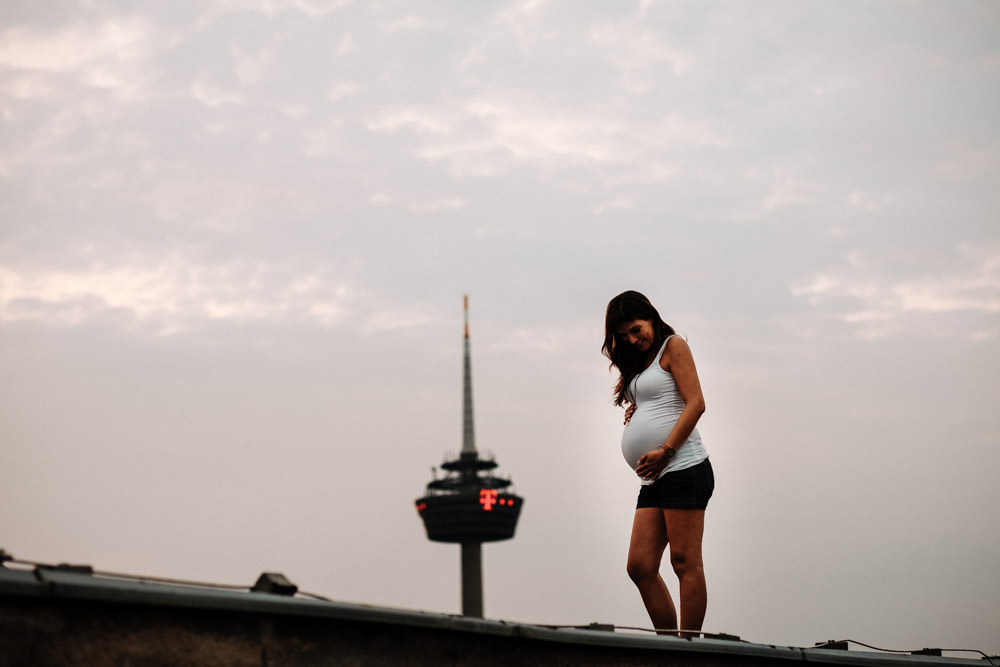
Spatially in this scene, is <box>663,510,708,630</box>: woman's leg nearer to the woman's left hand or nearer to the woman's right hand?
the woman's left hand

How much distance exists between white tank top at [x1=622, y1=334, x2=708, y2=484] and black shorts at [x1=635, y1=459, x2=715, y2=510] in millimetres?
36

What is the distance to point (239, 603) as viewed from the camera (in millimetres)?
3469

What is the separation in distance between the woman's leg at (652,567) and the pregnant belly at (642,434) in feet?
1.07

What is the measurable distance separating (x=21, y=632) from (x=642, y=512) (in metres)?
3.42

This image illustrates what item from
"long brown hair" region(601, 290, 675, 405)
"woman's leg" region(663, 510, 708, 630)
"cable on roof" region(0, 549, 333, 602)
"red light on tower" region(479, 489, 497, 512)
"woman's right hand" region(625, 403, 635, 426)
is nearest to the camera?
"cable on roof" region(0, 549, 333, 602)

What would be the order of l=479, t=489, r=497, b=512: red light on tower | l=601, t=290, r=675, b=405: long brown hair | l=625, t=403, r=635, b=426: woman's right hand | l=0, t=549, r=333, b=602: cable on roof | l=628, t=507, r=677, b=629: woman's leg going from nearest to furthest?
1. l=0, t=549, r=333, b=602: cable on roof
2. l=628, t=507, r=677, b=629: woman's leg
3. l=601, t=290, r=675, b=405: long brown hair
4. l=625, t=403, r=635, b=426: woman's right hand
5. l=479, t=489, r=497, b=512: red light on tower

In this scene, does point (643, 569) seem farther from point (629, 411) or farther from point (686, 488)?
point (629, 411)

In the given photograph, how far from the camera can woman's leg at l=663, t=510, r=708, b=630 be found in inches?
217

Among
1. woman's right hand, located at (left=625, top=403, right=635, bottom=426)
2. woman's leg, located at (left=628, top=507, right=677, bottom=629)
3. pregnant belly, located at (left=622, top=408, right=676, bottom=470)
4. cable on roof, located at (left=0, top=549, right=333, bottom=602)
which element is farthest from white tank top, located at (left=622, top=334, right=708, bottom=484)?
cable on roof, located at (left=0, top=549, right=333, bottom=602)

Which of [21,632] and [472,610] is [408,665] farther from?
[472,610]

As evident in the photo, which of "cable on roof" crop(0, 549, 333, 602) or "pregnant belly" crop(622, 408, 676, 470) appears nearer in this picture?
"cable on roof" crop(0, 549, 333, 602)

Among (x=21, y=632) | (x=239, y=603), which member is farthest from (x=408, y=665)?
(x=21, y=632)

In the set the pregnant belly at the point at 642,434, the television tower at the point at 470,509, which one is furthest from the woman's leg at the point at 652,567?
the television tower at the point at 470,509

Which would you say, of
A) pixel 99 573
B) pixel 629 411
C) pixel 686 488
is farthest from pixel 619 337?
pixel 99 573
